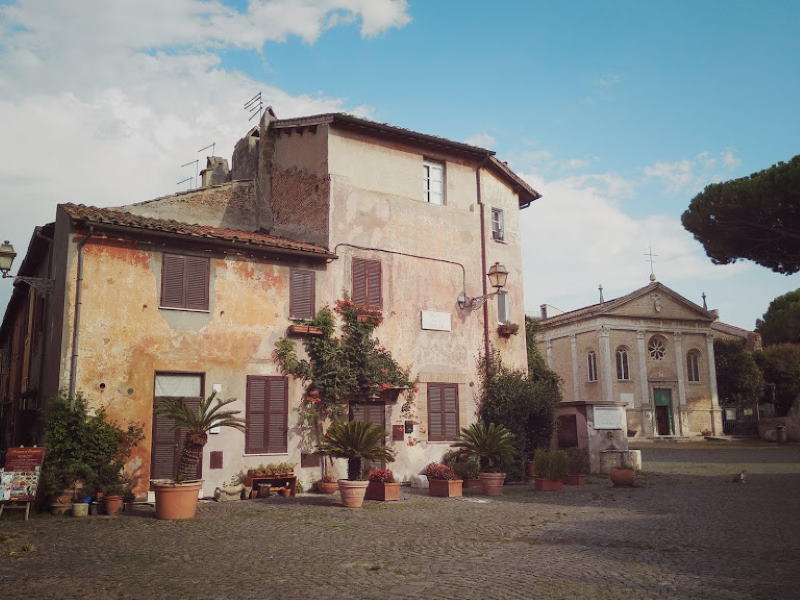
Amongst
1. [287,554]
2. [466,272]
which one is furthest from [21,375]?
[287,554]

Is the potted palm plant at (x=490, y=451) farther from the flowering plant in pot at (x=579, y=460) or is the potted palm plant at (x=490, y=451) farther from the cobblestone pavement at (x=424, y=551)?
the flowering plant in pot at (x=579, y=460)

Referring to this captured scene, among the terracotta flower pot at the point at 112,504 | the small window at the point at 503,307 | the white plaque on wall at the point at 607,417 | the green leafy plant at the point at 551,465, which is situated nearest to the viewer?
the terracotta flower pot at the point at 112,504

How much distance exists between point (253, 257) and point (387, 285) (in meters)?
3.64

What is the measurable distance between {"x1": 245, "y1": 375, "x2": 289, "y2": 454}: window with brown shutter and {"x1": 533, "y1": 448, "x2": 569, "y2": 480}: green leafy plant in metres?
5.95

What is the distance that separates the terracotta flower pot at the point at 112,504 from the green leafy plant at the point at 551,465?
9138mm

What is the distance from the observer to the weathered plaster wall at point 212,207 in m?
17.2

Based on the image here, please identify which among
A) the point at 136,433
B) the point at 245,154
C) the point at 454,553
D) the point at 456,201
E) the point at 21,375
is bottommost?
the point at 454,553

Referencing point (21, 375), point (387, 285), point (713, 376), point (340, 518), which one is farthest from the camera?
point (713, 376)

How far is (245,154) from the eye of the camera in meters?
20.1

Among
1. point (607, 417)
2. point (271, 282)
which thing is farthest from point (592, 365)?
point (271, 282)

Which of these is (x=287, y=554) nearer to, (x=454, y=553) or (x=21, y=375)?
(x=454, y=553)

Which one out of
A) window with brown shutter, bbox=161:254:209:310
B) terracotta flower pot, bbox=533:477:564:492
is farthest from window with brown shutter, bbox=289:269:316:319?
terracotta flower pot, bbox=533:477:564:492

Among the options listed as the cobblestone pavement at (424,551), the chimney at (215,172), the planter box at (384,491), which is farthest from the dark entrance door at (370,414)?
the chimney at (215,172)

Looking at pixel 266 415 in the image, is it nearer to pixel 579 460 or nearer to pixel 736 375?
pixel 579 460
